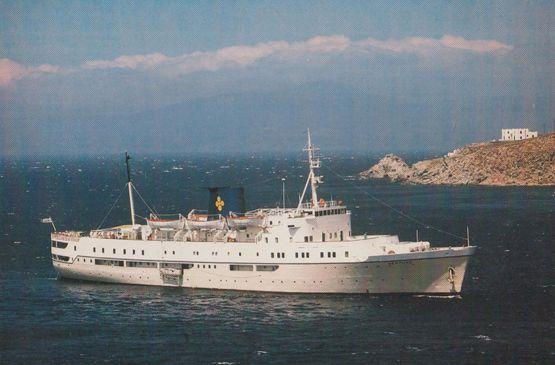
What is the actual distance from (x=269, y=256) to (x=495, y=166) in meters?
126

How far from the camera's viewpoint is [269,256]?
55031mm

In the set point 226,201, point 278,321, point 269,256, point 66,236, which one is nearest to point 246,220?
point 226,201

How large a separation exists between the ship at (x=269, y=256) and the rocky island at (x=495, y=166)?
113198 millimetres

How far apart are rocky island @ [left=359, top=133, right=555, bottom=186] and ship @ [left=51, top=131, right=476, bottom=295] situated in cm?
11320

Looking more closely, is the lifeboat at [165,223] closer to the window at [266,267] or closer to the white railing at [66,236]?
the white railing at [66,236]

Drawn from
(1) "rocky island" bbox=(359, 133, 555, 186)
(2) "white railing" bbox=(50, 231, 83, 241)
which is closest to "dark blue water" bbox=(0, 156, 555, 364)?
(2) "white railing" bbox=(50, 231, 83, 241)

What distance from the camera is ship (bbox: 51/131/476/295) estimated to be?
53125 millimetres

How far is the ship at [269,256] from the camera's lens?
174 ft

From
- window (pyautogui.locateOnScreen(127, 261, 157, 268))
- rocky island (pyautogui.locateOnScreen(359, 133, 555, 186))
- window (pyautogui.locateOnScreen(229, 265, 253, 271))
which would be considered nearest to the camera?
window (pyautogui.locateOnScreen(229, 265, 253, 271))

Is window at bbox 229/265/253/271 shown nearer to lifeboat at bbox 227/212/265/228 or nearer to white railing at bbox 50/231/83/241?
lifeboat at bbox 227/212/265/228

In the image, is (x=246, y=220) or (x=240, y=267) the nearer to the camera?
(x=240, y=267)

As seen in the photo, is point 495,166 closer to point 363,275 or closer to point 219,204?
point 219,204

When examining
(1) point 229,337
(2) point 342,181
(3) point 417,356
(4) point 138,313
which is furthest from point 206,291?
(2) point 342,181

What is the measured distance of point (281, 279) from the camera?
180 ft
